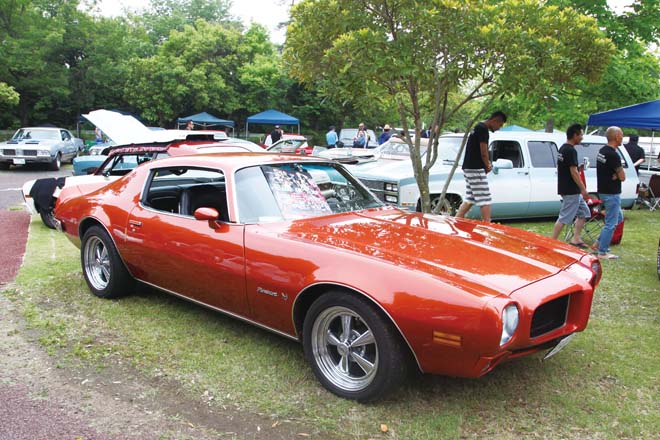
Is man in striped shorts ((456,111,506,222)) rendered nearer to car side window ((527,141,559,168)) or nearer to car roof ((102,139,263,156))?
car side window ((527,141,559,168))

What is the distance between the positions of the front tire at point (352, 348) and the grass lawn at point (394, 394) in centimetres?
12

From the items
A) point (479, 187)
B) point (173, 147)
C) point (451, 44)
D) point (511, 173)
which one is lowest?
point (479, 187)

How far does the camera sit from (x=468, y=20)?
583 centimetres

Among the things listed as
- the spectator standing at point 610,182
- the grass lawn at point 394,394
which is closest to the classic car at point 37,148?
the grass lawn at point 394,394

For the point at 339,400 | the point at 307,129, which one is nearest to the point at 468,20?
the point at 339,400

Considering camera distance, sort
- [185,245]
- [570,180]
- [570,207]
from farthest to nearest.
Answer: [570,207], [570,180], [185,245]

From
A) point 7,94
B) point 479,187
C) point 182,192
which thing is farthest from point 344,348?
point 7,94

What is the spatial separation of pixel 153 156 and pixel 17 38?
2282 cm

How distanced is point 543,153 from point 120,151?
23.5ft

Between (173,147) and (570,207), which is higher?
(173,147)

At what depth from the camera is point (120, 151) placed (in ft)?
26.3

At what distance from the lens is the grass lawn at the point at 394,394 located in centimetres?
315

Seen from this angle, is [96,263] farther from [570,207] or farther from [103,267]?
[570,207]

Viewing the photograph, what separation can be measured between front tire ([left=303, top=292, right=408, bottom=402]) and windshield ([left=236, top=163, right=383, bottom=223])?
958 millimetres
